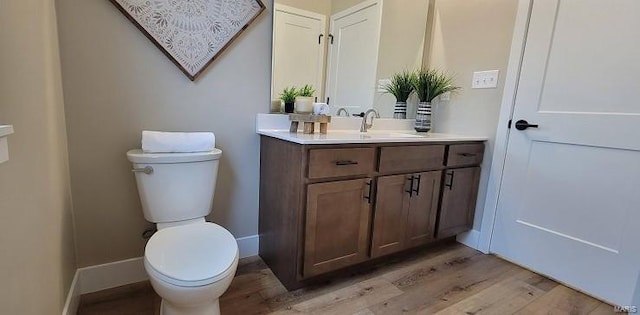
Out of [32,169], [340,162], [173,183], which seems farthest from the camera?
[340,162]

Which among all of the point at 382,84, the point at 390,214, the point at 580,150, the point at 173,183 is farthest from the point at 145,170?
the point at 580,150

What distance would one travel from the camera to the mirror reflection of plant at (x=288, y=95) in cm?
188

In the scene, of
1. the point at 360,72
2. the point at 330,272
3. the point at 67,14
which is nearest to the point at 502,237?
the point at 330,272

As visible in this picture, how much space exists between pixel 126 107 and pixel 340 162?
3.57 ft

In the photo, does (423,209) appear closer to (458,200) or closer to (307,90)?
(458,200)

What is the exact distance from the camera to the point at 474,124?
7.28 feet

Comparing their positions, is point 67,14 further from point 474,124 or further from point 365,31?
point 474,124

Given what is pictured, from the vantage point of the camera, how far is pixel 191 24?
1.54 m

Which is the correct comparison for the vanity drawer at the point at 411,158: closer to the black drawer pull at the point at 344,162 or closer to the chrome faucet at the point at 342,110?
the black drawer pull at the point at 344,162

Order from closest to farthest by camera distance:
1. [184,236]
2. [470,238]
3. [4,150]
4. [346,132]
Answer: [4,150], [184,236], [346,132], [470,238]

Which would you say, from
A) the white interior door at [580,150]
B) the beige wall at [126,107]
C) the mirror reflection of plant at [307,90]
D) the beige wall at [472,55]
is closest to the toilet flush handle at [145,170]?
the beige wall at [126,107]

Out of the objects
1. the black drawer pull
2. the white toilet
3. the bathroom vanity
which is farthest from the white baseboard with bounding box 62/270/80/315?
the black drawer pull

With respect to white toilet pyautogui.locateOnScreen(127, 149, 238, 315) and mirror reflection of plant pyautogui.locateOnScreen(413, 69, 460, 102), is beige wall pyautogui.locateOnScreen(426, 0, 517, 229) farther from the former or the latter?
white toilet pyautogui.locateOnScreen(127, 149, 238, 315)

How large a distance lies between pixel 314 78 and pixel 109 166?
1255 mm
